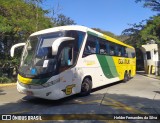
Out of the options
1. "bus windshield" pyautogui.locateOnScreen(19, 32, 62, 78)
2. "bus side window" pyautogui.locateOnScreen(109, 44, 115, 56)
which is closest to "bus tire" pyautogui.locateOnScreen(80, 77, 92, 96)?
"bus windshield" pyautogui.locateOnScreen(19, 32, 62, 78)

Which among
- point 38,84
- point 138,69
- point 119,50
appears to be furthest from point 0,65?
point 138,69

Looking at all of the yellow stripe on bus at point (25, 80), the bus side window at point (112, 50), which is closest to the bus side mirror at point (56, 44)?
the yellow stripe on bus at point (25, 80)

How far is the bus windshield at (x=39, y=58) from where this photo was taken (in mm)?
9969

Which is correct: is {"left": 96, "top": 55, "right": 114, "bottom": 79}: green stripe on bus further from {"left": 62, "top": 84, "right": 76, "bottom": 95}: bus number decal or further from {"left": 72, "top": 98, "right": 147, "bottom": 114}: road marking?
{"left": 62, "top": 84, "right": 76, "bottom": 95}: bus number decal

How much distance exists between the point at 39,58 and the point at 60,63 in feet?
2.77

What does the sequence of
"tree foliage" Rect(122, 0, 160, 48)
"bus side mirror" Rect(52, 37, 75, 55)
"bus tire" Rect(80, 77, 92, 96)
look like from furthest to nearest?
"tree foliage" Rect(122, 0, 160, 48)
"bus tire" Rect(80, 77, 92, 96)
"bus side mirror" Rect(52, 37, 75, 55)

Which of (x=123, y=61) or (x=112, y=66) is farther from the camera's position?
(x=123, y=61)

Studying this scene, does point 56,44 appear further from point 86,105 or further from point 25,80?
point 86,105

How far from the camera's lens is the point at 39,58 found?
33.9 feet

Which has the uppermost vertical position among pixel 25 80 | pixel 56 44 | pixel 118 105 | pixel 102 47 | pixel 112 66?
pixel 102 47

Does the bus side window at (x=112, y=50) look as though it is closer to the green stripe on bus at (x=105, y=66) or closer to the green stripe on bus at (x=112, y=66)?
the green stripe on bus at (x=112, y=66)

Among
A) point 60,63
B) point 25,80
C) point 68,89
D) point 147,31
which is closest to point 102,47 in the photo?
point 68,89

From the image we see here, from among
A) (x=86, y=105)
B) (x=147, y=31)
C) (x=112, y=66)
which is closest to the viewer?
(x=86, y=105)

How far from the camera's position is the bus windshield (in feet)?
32.7
